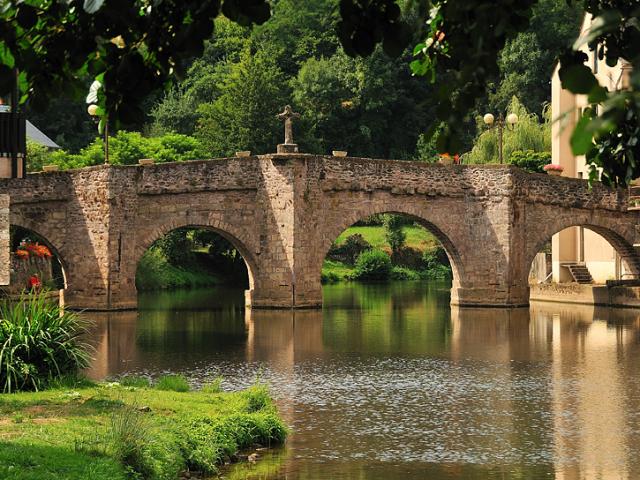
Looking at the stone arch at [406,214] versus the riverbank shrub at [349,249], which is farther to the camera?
the riverbank shrub at [349,249]

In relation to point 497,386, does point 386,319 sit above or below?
above

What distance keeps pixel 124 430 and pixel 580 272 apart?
29700 mm

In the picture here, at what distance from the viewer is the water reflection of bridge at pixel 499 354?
13.6 metres

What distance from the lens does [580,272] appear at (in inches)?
1519

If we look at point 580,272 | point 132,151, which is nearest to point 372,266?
point 132,151

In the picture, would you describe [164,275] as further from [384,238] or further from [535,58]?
[535,58]

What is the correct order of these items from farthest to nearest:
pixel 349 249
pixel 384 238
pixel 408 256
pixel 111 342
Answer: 1. pixel 384 238
2. pixel 408 256
3. pixel 349 249
4. pixel 111 342

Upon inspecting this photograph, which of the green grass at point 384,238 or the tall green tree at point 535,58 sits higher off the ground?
the tall green tree at point 535,58

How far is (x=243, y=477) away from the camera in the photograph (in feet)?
37.7

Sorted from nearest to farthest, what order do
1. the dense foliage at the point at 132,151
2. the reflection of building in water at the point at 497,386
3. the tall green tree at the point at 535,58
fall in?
1. the reflection of building in water at the point at 497,386
2. the dense foliage at the point at 132,151
3. the tall green tree at the point at 535,58

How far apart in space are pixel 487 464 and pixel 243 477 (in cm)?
249

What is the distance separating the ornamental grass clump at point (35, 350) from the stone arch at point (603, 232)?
21.2 meters

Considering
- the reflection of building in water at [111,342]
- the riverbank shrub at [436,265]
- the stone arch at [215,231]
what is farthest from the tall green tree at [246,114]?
the reflection of building in water at [111,342]

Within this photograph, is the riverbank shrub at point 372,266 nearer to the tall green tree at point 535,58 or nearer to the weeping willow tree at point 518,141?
the weeping willow tree at point 518,141
